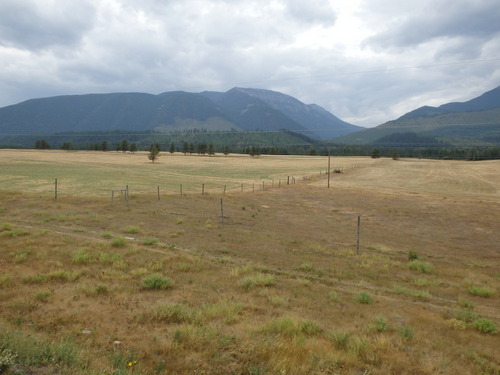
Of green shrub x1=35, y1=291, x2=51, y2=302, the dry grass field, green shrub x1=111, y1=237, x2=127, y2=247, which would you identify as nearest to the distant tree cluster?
the dry grass field

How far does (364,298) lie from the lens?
36.5 feet

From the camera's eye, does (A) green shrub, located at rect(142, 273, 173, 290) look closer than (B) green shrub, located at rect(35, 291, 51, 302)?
No

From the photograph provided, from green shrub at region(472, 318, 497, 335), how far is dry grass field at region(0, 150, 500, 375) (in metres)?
0.03

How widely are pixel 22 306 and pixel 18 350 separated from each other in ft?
13.7

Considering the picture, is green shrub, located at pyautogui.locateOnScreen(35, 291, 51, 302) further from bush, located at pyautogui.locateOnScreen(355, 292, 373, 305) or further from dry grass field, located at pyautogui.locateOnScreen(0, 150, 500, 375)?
bush, located at pyautogui.locateOnScreen(355, 292, 373, 305)

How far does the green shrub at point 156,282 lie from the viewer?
11359mm

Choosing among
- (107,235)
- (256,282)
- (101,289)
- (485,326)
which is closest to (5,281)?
(101,289)

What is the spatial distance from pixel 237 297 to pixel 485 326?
293 inches

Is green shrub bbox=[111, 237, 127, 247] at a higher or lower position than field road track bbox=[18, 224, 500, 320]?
higher

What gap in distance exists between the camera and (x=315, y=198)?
43.8 meters

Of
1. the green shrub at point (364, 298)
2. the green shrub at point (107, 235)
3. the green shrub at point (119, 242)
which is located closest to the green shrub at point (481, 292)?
the green shrub at point (364, 298)

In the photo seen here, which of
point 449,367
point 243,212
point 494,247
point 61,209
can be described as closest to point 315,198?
point 243,212

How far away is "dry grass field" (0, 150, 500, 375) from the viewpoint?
6.81 m

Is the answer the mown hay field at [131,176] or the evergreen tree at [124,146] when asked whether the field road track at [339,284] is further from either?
the evergreen tree at [124,146]
